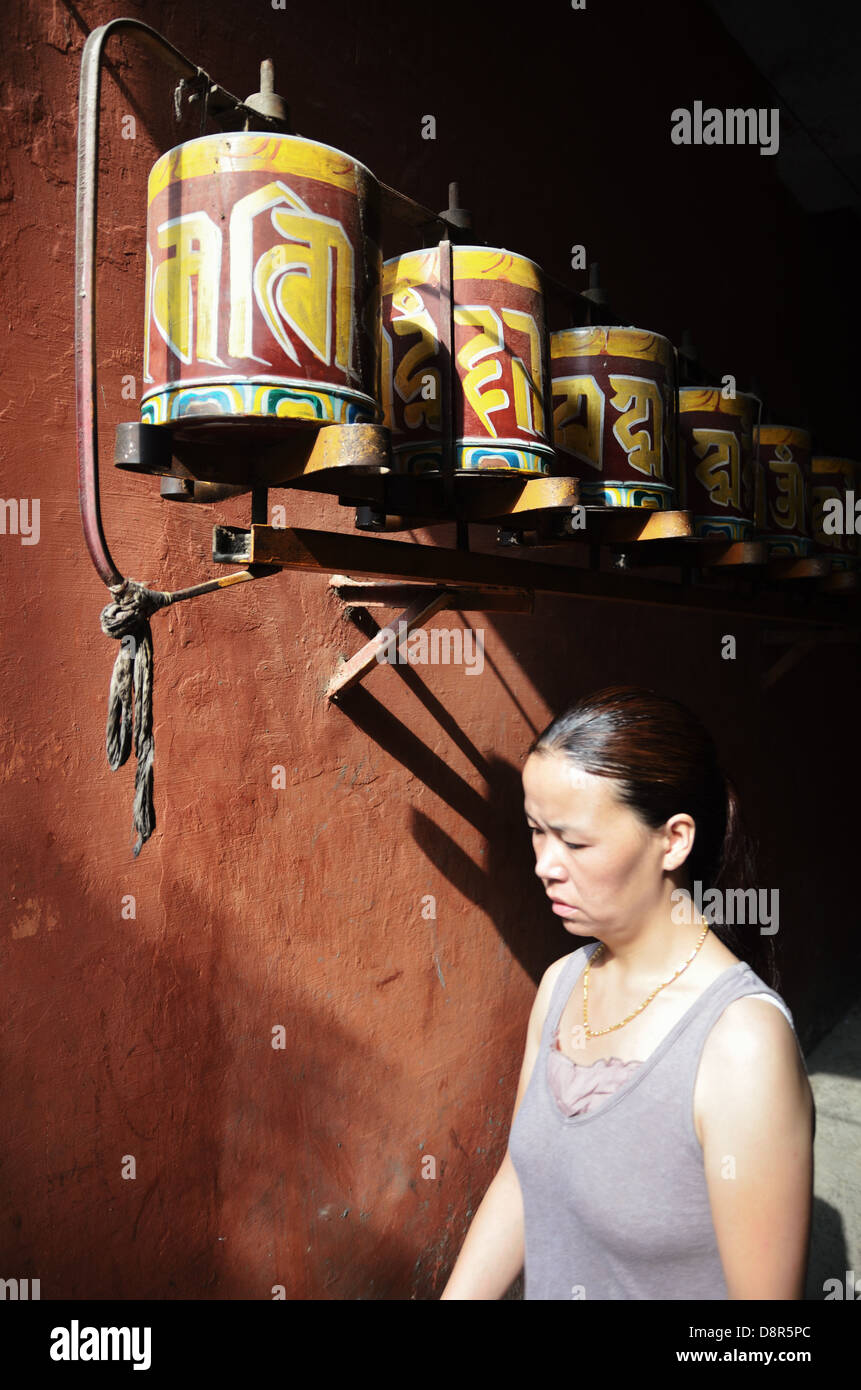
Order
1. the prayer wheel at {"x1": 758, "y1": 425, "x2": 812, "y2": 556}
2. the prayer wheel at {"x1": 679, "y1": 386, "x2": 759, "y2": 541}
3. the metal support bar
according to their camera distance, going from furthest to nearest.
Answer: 1. the prayer wheel at {"x1": 758, "y1": 425, "x2": 812, "y2": 556}
2. the prayer wheel at {"x1": 679, "y1": 386, "x2": 759, "y2": 541}
3. the metal support bar

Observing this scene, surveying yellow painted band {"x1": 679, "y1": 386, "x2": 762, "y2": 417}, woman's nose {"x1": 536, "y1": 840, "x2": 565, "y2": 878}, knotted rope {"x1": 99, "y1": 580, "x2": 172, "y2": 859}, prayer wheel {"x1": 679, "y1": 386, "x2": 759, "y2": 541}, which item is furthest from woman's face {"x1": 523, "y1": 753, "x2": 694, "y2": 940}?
yellow painted band {"x1": 679, "y1": 386, "x2": 762, "y2": 417}

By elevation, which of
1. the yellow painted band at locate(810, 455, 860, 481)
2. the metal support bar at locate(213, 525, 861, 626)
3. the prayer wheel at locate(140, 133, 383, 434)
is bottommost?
the metal support bar at locate(213, 525, 861, 626)

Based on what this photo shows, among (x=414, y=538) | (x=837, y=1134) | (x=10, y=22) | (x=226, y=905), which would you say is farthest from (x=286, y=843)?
(x=837, y=1134)

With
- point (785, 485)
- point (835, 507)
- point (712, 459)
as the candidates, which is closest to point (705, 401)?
point (712, 459)

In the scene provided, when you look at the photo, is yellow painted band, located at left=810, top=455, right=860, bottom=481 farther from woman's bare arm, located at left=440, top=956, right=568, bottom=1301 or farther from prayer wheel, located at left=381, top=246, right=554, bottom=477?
woman's bare arm, located at left=440, top=956, right=568, bottom=1301

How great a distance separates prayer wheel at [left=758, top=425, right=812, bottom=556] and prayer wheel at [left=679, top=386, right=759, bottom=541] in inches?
10.7

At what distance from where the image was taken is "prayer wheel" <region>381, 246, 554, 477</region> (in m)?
1.17

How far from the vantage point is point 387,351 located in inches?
47.3

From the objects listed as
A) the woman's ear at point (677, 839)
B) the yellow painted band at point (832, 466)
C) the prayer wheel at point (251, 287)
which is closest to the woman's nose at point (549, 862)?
the woman's ear at point (677, 839)

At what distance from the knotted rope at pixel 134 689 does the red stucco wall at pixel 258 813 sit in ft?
1.22

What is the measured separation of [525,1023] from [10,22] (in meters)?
2.02

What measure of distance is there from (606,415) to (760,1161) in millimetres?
962

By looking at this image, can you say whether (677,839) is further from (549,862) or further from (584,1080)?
(584,1080)
